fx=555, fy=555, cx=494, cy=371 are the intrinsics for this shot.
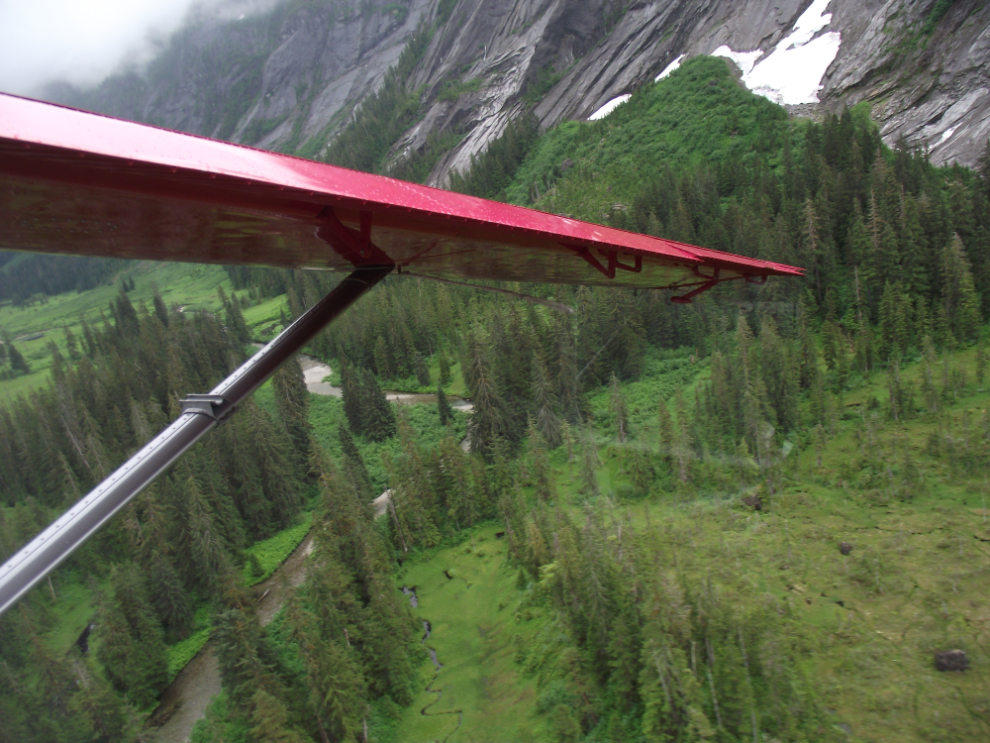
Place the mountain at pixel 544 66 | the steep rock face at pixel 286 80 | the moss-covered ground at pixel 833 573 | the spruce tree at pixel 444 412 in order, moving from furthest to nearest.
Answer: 1. the steep rock face at pixel 286 80
2. the mountain at pixel 544 66
3. the spruce tree at pixel 444 412
4. the moss-covered ground at pixel 833 573

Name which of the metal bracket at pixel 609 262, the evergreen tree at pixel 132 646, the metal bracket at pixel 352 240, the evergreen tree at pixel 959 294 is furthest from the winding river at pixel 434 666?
the evergreen tree at pixel 959 294

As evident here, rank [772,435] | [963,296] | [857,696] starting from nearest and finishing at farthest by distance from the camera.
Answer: [857,696]
[772,435]
[963,296]

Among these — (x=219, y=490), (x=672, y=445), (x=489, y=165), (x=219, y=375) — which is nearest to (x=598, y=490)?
(x=672, y=445)

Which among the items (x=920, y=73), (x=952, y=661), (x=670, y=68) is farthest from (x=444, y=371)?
(x=670, y=68)

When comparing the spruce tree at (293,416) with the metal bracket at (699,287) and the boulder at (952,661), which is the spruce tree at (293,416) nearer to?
the boulder at (952,661)

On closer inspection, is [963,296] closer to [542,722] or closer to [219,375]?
[542,722]

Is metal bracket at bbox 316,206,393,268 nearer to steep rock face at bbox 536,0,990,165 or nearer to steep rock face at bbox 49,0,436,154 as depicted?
steep rock face at bbox 536,0,990,165

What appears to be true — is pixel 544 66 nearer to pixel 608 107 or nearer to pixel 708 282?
pixel 608 107
